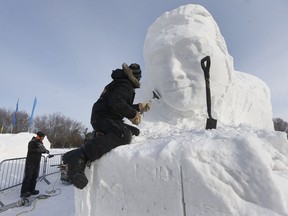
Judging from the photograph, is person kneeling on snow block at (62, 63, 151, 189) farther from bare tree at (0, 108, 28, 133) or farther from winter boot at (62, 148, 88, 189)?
bare tree at (0, 108, 28, 133)

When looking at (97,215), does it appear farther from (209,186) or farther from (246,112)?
(246,112)

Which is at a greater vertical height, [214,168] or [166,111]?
[166,111]

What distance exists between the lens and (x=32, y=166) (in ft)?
21.9

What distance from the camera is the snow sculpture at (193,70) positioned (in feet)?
13.0

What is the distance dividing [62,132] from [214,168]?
53.9m

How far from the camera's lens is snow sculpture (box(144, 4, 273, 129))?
396cm

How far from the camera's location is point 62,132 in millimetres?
52500

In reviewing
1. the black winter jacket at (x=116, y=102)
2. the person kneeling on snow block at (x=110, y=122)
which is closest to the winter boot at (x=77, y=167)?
the person kneeling on snow block at (x=110, y=122)

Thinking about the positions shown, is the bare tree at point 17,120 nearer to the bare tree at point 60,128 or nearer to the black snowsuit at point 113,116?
the bare tree at point 60,128

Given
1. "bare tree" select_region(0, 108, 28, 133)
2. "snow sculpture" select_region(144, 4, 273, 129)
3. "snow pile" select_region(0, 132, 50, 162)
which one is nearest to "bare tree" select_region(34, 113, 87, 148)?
"bare tree" select_region(0, 108, 28, 133)

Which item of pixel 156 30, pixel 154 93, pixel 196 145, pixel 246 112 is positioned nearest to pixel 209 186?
pixel 196 145

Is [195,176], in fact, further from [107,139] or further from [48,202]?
[48,202]

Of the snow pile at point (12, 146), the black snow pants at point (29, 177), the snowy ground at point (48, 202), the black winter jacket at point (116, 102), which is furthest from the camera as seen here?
the snow pile at point (12, 146)

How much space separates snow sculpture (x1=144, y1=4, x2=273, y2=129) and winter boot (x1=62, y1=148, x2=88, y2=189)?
2087 mm
